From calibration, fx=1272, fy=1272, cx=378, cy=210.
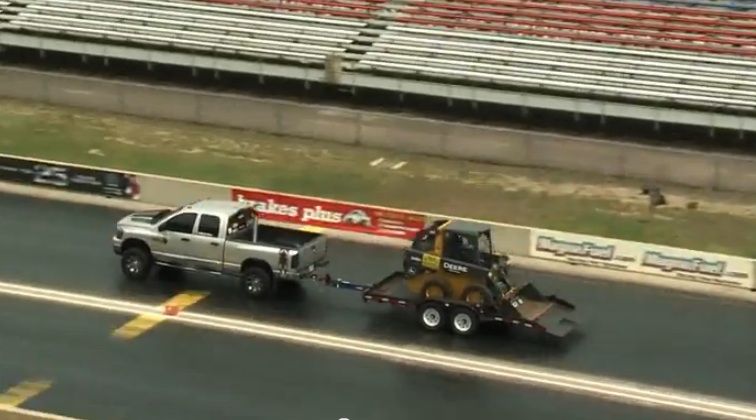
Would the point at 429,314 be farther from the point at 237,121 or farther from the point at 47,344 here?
the point at 237,121

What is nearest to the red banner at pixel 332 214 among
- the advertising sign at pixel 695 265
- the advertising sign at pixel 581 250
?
the advertising sign at pixel 581 250

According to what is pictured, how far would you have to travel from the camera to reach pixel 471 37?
141 ft

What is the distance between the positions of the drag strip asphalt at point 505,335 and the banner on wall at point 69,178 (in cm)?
260

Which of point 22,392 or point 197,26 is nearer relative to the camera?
point 22,392

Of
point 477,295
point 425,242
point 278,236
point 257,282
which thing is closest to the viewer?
point 477,295

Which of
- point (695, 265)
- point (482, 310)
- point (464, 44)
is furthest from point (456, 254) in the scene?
point (464, 44)

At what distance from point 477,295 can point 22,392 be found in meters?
8.59

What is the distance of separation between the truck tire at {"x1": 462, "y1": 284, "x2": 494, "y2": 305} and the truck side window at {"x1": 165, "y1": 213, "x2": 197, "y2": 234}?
6295 mm

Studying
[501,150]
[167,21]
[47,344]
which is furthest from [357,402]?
[167,21]

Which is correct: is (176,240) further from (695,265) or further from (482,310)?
(695,265)

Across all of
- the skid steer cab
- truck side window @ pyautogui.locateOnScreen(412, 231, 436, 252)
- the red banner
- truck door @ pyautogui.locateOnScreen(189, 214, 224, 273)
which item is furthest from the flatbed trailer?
the red banner

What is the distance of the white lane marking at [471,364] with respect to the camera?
22.1 metres

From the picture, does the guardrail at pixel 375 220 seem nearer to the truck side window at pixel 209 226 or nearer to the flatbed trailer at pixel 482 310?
the flatbed trailer at pixel 482 310

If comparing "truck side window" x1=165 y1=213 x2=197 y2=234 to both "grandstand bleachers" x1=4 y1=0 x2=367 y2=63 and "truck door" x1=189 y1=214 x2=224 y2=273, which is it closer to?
"truck door" x1=189 y1=214 x2=224 y2=273
